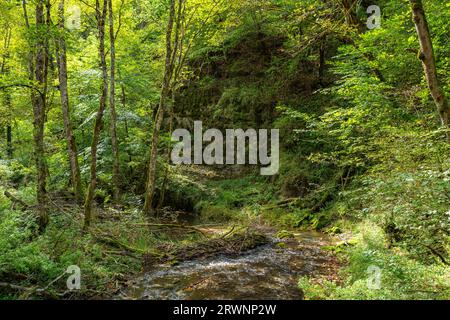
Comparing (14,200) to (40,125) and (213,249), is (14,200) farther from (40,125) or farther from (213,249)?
(213,249)

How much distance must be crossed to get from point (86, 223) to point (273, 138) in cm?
1181

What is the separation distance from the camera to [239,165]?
18.7 metres

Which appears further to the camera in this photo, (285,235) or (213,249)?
(285,235)

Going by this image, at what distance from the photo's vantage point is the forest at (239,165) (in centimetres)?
634

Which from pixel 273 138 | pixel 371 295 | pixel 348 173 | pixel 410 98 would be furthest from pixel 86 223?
pixel 273 138

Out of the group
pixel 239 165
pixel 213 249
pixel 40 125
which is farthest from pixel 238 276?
pixel 239 165

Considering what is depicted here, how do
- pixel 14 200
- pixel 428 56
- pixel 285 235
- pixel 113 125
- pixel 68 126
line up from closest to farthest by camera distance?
pixel 428 56 → pixel 14 200 → pixel 68 126 → pixel 113 125 → pixel 285 235

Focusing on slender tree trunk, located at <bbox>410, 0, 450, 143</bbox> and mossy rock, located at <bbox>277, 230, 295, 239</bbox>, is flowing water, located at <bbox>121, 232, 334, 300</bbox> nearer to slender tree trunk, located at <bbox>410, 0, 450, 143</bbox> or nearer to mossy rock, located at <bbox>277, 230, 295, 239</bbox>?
mossy rock, located at <bbox>277, 230, 295, 239</bbox>

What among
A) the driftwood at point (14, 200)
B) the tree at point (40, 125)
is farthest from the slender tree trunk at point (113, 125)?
the driftwood at point (14, 200)

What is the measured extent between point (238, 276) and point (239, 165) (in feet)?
38.1

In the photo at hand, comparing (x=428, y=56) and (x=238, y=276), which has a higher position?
(x=428, y=56)

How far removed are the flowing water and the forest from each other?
6 centimetres

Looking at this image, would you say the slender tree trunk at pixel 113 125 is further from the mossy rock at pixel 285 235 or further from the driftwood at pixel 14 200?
the mossy rock at pixel 285 235

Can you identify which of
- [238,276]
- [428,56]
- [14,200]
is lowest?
[238,276]
